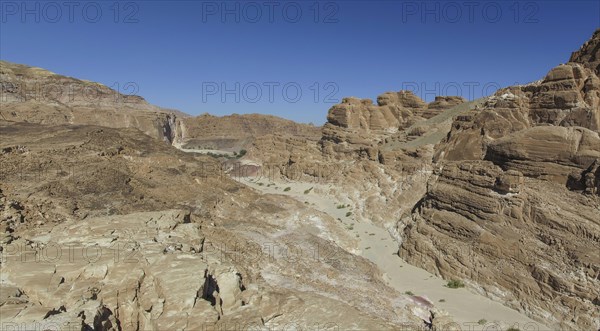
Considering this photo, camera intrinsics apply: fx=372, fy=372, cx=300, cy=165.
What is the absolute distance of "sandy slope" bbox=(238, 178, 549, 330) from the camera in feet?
54.0

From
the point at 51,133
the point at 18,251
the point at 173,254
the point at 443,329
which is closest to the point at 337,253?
the point at 443,329

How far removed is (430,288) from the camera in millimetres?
19984

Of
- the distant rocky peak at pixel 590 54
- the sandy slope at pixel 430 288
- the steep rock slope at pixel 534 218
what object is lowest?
the sandy slope at pixel 430 288

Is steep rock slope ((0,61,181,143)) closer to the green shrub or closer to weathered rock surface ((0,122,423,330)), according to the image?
weathered rock surface ((0,122,423,330))

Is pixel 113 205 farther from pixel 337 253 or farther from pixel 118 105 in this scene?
pixel 118 105

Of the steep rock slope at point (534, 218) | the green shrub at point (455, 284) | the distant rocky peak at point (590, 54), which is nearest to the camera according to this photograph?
the steep rock slope at point (534, 218)

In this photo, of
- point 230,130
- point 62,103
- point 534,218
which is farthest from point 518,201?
point 230,130

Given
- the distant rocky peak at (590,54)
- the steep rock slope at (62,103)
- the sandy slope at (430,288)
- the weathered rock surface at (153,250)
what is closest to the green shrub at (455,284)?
the sandy slope at (430,288)

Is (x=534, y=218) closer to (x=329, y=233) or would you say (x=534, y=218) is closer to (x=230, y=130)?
(x=329, y=233)

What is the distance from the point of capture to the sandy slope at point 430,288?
648 inches

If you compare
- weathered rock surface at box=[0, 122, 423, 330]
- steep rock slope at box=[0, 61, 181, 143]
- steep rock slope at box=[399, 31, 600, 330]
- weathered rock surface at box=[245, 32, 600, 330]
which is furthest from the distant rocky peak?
steep rock slope at box=[0, 61, 181, 143]

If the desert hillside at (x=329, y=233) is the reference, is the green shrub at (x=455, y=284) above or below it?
below

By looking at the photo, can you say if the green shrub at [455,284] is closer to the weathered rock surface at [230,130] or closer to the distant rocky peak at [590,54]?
the distant rocky peak at [590,54]

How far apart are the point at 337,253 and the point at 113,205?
12192 mm
